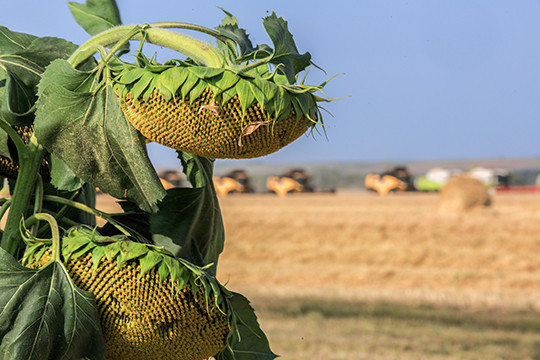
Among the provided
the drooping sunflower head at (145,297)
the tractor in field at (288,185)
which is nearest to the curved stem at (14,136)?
the drooping sunflower head at (145,297)

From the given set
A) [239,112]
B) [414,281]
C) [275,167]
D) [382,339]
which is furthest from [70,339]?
[275,167]

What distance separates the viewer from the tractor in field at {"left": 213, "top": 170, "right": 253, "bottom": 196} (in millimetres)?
32250

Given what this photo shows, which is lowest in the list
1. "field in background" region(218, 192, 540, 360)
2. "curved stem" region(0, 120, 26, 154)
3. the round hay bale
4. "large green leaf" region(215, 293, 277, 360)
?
"field in background" region(218, 192, 540, 360)

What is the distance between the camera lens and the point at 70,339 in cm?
112

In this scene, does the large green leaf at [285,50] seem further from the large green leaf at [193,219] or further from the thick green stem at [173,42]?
the large green leaf at [193,219]

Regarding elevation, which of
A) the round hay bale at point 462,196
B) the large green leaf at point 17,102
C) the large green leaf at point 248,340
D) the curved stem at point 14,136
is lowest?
the round hay bale at point 462,196

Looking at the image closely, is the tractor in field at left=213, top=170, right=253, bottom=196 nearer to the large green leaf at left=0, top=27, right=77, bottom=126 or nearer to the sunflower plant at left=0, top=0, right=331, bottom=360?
the large green leaf at left=0, top=27, right=77, bottom=126

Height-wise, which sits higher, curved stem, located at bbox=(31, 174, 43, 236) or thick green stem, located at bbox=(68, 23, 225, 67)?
thick green stem, located at bbox=(68, 23, 225, 67)

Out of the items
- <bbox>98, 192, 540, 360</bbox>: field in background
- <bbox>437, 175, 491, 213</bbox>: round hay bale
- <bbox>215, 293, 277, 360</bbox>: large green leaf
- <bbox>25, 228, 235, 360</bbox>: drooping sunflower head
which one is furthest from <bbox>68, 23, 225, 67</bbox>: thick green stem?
<bbox>437, 175, 491, 213</bbox>: round hay bale

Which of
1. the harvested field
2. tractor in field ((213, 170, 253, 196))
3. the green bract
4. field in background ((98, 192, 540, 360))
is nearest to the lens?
the green bract

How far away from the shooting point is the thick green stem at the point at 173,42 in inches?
44.1

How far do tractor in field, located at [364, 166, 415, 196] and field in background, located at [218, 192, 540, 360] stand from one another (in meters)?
14.7

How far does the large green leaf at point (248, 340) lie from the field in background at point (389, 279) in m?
6.98

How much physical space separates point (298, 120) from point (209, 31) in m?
0.22
